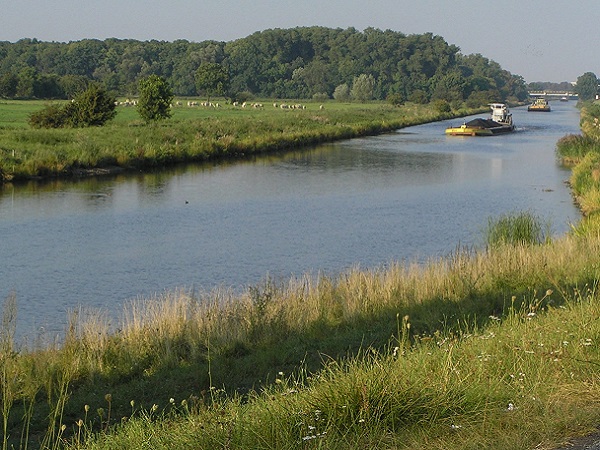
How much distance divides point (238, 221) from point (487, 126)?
50913 millimetres

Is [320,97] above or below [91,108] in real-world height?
below

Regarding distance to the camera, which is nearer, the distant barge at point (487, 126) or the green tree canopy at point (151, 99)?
the green tree canopy at point (151, 99)

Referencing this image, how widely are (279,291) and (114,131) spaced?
32.7 metres

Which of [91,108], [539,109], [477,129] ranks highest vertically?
[91,108]

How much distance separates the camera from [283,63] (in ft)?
588

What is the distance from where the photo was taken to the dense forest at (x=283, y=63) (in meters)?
152

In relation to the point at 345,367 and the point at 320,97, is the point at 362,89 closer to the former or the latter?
the point at 320,97

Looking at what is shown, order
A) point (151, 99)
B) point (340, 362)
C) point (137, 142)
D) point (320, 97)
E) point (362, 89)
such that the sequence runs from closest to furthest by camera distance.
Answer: point (340, 362) → point (137, 142) → point (151, 99) → point (320, 97) → point (362, 89)

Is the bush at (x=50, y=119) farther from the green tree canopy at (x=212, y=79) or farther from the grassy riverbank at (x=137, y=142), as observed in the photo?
the green tree canopy at (x=212, y=79)

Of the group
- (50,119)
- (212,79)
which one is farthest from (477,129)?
(212,79)

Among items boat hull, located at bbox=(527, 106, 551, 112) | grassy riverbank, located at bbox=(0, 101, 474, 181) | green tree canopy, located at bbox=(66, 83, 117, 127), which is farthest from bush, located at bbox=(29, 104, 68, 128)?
boat hull, located at bbox=(527, 106, 551, 112)

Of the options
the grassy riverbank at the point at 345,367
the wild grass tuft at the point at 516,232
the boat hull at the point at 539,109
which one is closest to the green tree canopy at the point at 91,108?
the wild grass tuft at the point at 516,232

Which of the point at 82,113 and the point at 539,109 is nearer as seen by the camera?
the point at 82,113

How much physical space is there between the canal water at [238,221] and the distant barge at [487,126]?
25311 millimetres
